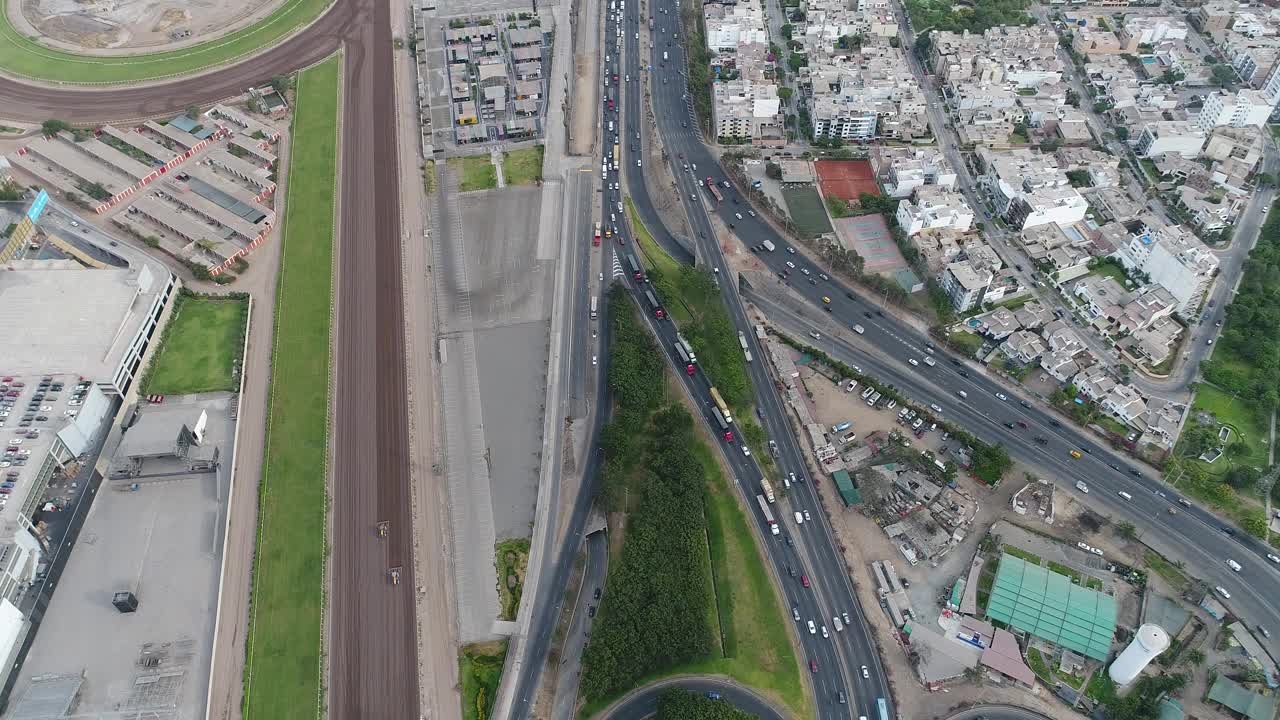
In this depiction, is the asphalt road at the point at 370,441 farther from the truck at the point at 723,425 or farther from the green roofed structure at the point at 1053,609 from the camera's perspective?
the green roofed structure at the point at 1053,609

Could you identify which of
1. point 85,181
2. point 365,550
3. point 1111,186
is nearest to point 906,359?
point 1111,186

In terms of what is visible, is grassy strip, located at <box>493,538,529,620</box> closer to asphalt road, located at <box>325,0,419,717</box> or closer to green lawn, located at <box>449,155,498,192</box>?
asphalt road, located at <box>325,0,419,717</box>

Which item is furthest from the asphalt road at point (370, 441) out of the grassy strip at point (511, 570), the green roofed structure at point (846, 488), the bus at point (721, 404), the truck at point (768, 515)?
the green roofed structure at point (846, 488)

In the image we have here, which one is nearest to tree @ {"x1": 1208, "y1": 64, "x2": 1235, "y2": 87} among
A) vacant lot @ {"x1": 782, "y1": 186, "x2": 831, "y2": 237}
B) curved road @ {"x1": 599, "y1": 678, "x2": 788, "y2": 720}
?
vacant lot @ {"x1": 782, "y1": 186, "x2": 831, "y2": 237}

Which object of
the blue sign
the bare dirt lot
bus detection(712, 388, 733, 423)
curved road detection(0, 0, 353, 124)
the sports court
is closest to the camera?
bus detection(712, 388, 733, 423)

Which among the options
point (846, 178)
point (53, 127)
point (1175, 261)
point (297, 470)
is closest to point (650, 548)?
point (297, 470)
